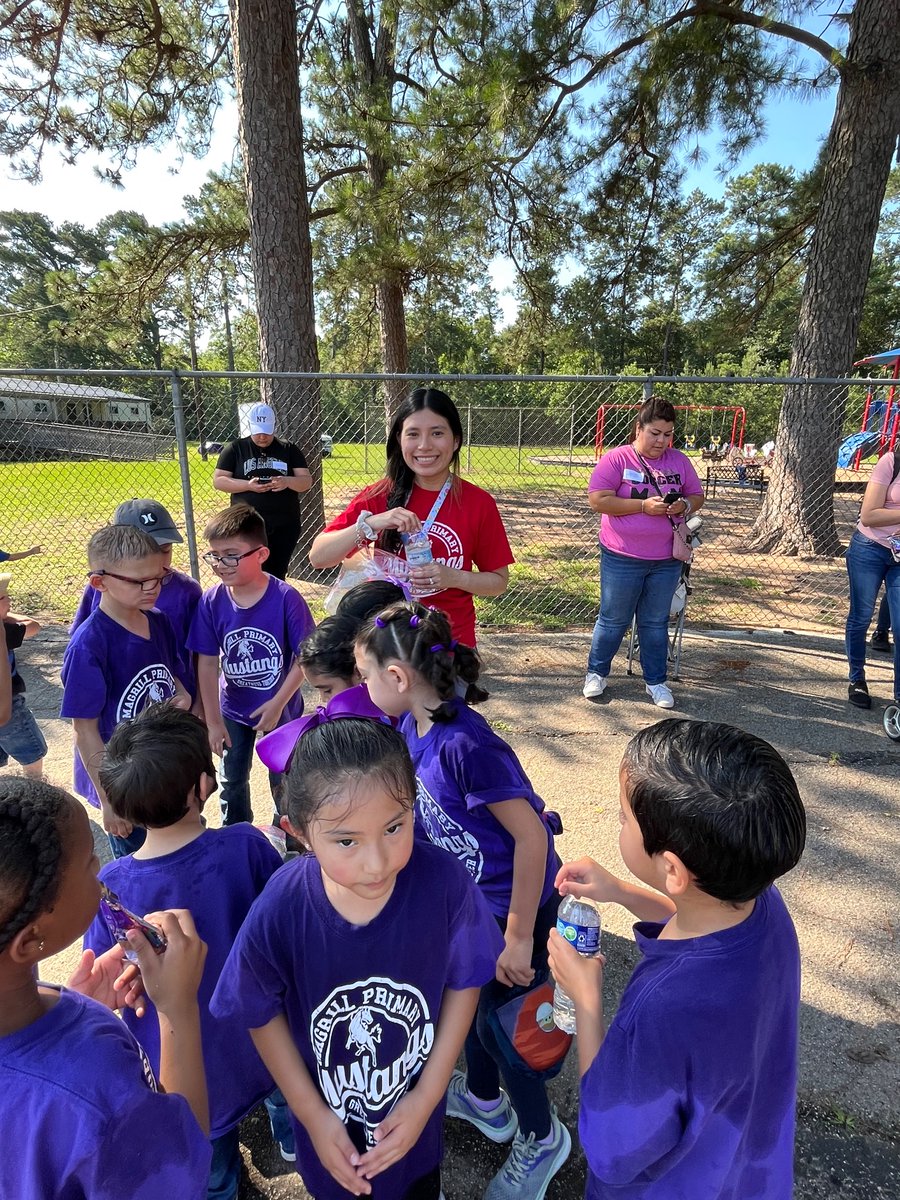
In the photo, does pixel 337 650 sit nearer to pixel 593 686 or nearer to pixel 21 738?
pixel 21 738

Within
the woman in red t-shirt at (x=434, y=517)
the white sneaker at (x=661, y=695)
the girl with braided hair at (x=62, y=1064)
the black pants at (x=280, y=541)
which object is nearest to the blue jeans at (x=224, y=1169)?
the girl with braided hair at (x=62, y=1064)

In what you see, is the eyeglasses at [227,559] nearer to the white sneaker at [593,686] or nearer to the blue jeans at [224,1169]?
the blue jeans at [224,1169]

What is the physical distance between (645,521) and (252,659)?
2594 mm

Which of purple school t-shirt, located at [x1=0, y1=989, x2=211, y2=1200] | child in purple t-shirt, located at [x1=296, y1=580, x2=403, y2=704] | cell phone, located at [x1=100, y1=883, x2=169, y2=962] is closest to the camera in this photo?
purple school t-shirt, located at [x1=0, y1=989, x2=211, y2=1200]

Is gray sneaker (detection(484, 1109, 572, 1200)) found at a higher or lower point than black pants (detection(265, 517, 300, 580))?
lower

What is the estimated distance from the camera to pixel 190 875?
4.72 ft

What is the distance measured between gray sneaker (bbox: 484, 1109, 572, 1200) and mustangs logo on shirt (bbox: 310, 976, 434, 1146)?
1.79 feet

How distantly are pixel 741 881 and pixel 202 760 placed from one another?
1126mm

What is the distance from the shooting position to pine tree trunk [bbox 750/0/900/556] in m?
6.94

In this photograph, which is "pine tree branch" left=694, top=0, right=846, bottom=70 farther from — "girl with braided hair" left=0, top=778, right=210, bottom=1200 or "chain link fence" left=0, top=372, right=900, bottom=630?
"girl with braided hair" left=0, top=778, right=210, bottom=1200

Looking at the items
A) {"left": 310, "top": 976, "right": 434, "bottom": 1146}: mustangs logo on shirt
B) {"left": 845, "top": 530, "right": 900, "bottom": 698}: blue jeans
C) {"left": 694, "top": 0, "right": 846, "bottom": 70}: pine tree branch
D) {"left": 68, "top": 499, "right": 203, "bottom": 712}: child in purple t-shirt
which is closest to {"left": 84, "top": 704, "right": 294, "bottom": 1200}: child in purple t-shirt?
{"left": 310, "top": 976, "right": 434, "bottom": 1146}: mustangs logo on shirt

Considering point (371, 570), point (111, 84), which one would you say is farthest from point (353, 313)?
point (371, 570)

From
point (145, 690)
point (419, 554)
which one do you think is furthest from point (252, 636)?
point (419, 554)

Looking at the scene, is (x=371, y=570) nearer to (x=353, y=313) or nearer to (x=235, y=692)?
(x=235, y=692)
